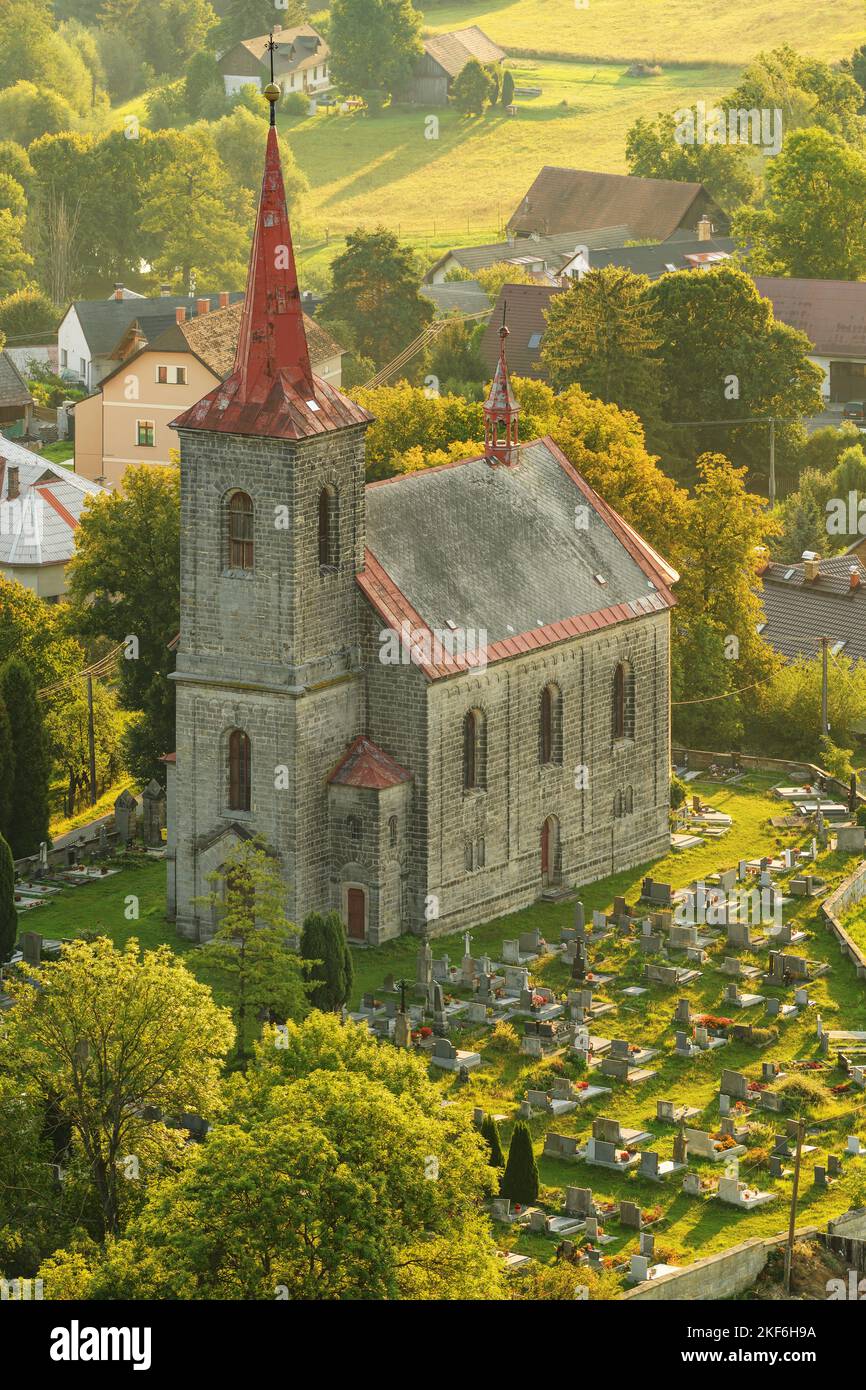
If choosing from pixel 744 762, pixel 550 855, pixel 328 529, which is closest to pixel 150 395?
pixel 744 762

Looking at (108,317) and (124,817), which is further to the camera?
(108,317)

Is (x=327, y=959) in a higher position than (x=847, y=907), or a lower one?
higher

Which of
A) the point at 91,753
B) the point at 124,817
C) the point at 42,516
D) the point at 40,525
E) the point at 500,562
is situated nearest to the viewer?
the point at 500,562

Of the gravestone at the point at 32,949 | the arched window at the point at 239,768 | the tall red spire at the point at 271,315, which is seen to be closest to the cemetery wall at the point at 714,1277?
the arched window at the point at 239,768

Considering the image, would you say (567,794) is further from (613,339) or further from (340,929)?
(613,339)

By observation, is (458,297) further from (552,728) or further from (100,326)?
(552,728)

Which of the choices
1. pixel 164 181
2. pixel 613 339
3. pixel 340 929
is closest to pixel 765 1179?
pixel 340 929
